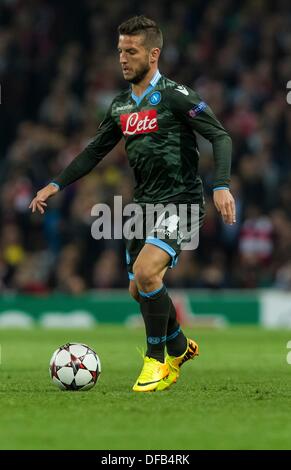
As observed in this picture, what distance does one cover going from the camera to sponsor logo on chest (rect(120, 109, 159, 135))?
24.5 ft

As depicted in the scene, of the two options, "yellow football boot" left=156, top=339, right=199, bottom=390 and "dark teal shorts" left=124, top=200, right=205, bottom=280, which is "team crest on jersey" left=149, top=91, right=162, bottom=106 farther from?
"yellow football boot" left=156, top=339, right=199, bottom=390

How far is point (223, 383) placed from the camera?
813 centimetres

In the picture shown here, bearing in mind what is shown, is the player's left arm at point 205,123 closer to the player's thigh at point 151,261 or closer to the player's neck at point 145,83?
the player's neck at point 145,83

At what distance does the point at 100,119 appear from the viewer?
18875 millimetres

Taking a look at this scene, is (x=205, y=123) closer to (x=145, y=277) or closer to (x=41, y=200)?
(x=145, y=277)

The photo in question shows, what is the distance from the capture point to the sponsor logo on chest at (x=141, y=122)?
7477mm

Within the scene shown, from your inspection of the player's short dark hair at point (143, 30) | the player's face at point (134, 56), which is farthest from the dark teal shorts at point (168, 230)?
the player's short dark hair at point (143, 30)

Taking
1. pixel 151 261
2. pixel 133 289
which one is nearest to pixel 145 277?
pixel 151 261

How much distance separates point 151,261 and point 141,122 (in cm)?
98

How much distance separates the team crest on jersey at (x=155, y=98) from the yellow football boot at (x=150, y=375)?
1.71 m

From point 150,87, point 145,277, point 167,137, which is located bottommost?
point 145,277

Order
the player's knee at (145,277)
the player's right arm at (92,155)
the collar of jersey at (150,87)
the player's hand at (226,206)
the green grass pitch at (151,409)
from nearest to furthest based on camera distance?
1. the green grass pitch at (151,409)
2. the player's hand at (226,206)
3. the player's knee at (145,277)
4. the collar of jersey at (150,87)
5. the player's right arm at (92,155)

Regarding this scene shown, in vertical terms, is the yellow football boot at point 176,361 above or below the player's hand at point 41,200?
below

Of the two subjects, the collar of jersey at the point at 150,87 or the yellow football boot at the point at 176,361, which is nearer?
the collar of jersey at the point at 150,87
